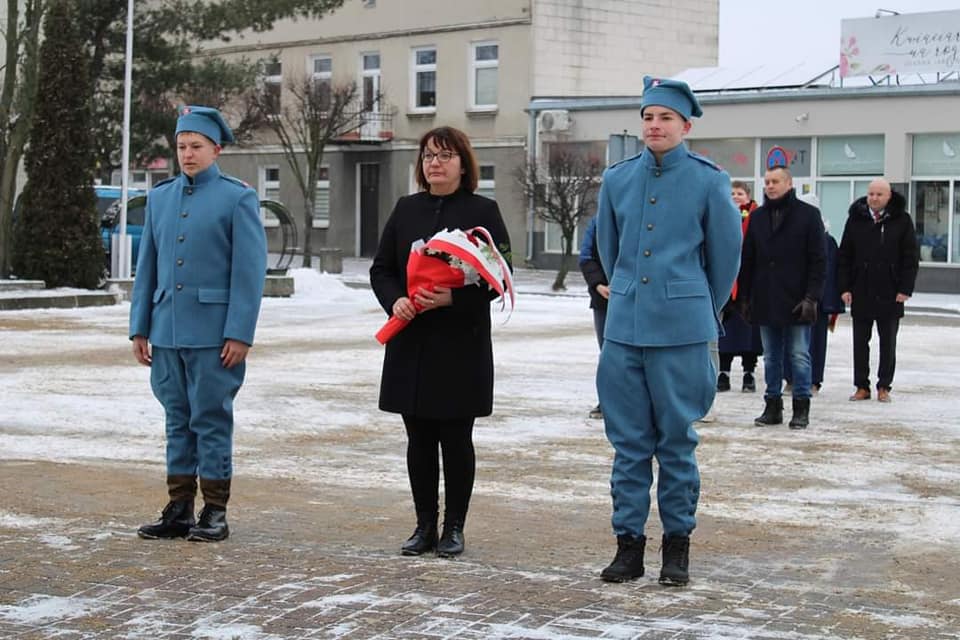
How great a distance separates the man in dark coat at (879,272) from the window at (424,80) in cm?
3422

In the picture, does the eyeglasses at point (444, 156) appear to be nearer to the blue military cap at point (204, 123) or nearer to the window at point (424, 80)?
the blue military cap at point (204, 123)

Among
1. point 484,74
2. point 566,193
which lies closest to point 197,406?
point 566,193

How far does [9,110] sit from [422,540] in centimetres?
2290

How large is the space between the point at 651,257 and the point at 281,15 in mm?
32538

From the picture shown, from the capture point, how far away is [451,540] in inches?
282

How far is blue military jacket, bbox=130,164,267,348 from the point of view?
24.2 ft

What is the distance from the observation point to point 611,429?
264 inches

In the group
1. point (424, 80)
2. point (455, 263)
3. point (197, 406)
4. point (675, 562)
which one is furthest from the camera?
point (424, 80)

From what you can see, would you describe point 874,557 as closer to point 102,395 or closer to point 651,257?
point 651,257

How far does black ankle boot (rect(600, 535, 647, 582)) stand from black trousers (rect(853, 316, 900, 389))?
7919 mm

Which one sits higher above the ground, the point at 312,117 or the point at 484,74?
the point at 484,74

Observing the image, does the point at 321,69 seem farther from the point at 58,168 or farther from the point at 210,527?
the point at 210,527

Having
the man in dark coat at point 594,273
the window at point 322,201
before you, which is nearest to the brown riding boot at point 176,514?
the man in dark coat at point 594,273

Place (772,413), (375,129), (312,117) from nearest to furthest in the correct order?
(772,413), (312,117), (375,129)
